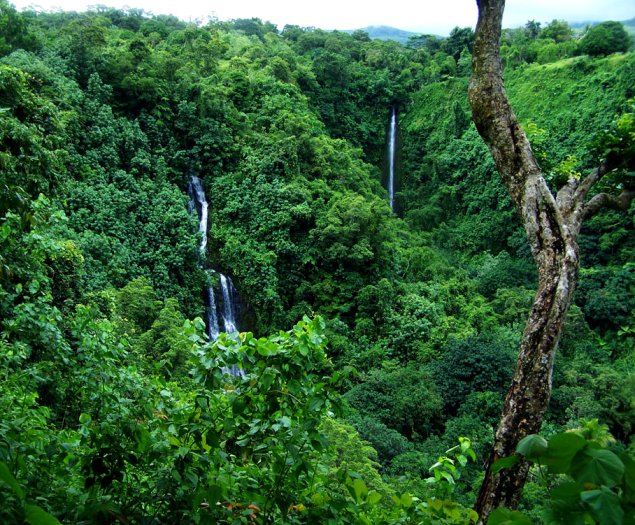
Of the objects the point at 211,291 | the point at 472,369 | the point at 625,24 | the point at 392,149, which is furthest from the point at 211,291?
the point at 625,24

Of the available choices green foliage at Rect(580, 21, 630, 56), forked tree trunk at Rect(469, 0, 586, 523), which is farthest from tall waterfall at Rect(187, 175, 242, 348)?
green foliage at Rect(580, 21, 630, 56)

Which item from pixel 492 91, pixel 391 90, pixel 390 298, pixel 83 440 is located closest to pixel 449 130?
pixel 391 90

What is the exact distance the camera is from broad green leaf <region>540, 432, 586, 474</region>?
2.78ft

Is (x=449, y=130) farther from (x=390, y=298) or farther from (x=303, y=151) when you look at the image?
A: (x=390, y=298)

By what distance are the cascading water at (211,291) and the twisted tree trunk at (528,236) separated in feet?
31.8

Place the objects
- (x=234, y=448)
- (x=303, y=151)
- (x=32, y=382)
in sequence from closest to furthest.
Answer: (x=234, y=448) < (x=32, y=382) < (x=303, y=151)

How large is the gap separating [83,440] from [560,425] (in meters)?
9.94

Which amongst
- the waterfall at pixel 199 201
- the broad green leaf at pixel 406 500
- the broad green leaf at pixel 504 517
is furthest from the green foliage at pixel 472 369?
the broad green leaf at pixel 504 517

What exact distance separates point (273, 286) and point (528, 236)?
1095 cm

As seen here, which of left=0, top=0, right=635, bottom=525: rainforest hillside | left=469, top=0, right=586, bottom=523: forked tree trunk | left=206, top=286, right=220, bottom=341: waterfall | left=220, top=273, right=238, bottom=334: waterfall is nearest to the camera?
left=0, top=0, right=635, bottom=525: rainforest hillside

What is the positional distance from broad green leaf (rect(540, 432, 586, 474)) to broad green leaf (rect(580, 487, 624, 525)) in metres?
0.06

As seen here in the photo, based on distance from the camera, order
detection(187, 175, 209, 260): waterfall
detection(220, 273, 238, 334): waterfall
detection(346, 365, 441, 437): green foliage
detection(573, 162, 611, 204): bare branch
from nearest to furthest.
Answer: detection(573, 162, 611, 204): bare branch, detection(346, 365, 441, 437): green foliage, detection(220, 273, 238, 334): waterfall, detection(187, 175, 209, 260): waterfall

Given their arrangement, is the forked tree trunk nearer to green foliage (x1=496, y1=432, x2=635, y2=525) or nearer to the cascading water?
green foliage (x1=496, y1=432, x2=635, y2=525)

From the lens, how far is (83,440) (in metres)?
1.81
